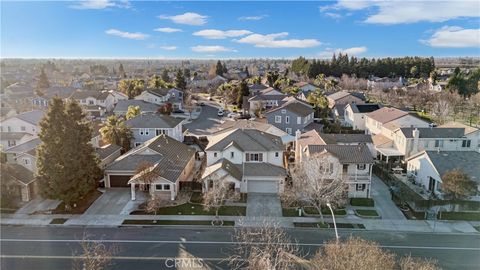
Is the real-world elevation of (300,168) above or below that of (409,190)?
above

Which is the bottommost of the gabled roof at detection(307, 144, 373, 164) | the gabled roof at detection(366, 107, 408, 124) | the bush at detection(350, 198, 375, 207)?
the bush at detection(350, 198, 375, 207)

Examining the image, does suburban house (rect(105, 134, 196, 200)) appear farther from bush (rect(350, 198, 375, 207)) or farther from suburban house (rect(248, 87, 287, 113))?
suburban house (rect(248, 87, 287, 113))

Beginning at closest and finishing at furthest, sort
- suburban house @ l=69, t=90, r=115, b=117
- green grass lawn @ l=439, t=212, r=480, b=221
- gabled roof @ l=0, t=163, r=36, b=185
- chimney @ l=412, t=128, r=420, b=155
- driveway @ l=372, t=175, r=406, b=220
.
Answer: green grass lawn @ l=439, t=212, r=480, b=221, driveway @ l=372, t=175, r=406, b=220, gabled roof @ l=0, t=163, r=36, b=185, chimney @ l=412, t=128, r=420, b=155, suburban house @ l=69, t=90, r=115, b=117

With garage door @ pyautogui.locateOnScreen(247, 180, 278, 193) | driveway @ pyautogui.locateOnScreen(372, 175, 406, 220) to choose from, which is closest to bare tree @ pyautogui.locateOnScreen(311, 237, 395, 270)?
driveway @ pyautogui.locateOnScreen(372, 175, 406, 220)

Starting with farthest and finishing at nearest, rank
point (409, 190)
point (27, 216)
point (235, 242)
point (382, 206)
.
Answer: point (409, 190)
point (382, 206)
point (27, 216)
point (235, 242)

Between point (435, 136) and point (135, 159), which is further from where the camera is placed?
point (435, 136)

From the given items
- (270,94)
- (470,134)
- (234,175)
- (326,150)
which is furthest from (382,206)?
(270,94)

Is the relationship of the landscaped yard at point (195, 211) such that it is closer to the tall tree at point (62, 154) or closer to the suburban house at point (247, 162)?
the suburban house at point (247, 162)

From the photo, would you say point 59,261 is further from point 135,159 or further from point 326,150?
point 326,150
